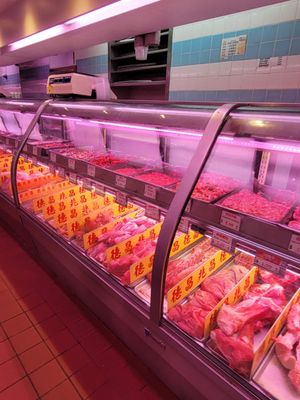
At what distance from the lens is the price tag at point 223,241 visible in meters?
1.28

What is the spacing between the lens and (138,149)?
291 centimetres

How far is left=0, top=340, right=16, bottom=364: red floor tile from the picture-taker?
6.59 feet

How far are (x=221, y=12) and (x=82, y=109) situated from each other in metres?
1.35

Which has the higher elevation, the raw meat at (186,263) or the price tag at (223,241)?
the price tag at (223,241)

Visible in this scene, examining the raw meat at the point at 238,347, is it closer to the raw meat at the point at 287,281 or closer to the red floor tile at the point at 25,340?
the raw meat at the point at 287,281

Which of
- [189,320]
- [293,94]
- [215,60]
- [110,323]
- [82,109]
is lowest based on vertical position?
[110,323]

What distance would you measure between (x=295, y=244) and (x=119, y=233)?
1.51 m

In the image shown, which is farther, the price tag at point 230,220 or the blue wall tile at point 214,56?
the blue wall tile at point 214,56

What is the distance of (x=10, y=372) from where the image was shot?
191 centimetres

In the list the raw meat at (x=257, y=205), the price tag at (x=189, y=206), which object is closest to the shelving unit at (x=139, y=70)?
the raw meat at (x=257, y=205)

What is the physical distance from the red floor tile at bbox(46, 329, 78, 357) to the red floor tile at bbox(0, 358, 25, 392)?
0.24 metres

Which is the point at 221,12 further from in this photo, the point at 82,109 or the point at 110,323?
the point at 110,323

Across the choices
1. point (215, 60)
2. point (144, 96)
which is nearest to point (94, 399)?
point (215, 60)

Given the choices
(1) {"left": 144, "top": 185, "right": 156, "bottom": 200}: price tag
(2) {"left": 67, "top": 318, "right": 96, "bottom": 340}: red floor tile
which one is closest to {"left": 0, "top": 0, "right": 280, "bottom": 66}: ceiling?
(1) {"left": 144, "top": 185, "right": 156, "bottom": 200}: price tag
